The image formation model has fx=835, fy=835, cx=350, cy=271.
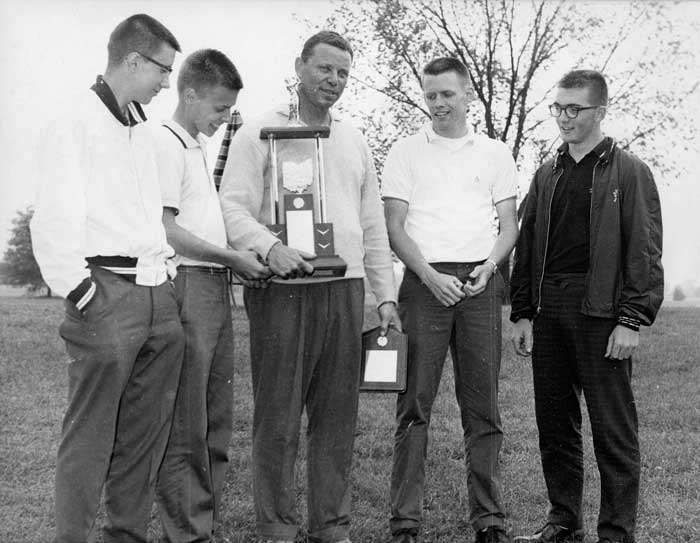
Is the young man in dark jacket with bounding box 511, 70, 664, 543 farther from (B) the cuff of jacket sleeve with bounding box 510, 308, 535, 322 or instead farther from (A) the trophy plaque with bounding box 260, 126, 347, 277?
(A) the trophy plaque with bounding box 260, 126, 347, 277

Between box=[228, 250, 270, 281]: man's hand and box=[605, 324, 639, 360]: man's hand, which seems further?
box=[605, 324, 639, 360]: man's hand

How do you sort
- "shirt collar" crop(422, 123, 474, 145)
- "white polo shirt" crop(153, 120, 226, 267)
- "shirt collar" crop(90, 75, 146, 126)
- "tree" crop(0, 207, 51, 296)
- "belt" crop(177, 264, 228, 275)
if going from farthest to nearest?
"tree" crop(0, 207, 51, 296), "shirt collar" crop(422, 123, 474, 145), "belt" crop(177, 264, 228, 275), "white polo shirt" crop(153, 120, 226, 267), "shirt collar" crop(90, 75, 146, 126)

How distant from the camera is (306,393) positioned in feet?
13.2

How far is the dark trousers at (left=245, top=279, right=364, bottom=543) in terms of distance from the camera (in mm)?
3912

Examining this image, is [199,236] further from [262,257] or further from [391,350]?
[391,350]

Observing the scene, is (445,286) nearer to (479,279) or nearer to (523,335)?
(479,279)

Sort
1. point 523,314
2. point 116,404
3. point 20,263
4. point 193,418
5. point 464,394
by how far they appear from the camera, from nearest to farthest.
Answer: point 116,404 → point 193,418 → point 464,394 → point 523,314 → point 20,263

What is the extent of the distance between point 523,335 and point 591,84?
55.8 inches

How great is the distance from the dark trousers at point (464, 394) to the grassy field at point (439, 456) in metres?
0.26

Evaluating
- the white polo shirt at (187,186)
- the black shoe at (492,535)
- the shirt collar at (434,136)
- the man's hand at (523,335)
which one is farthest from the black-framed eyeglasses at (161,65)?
the black shoe at (492,535)

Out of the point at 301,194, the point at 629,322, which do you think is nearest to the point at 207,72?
the point at 301,194

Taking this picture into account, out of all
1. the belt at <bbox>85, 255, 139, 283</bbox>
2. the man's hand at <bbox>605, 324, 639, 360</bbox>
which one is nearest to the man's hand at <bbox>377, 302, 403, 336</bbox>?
the man's hand at <bbox>605, 324, 639, 360</bbox>

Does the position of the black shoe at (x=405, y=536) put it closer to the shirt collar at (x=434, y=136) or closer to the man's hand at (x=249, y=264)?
the man's hand at (x=249, y=264)

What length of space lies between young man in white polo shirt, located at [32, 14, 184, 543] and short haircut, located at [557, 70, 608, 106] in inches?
84.5
